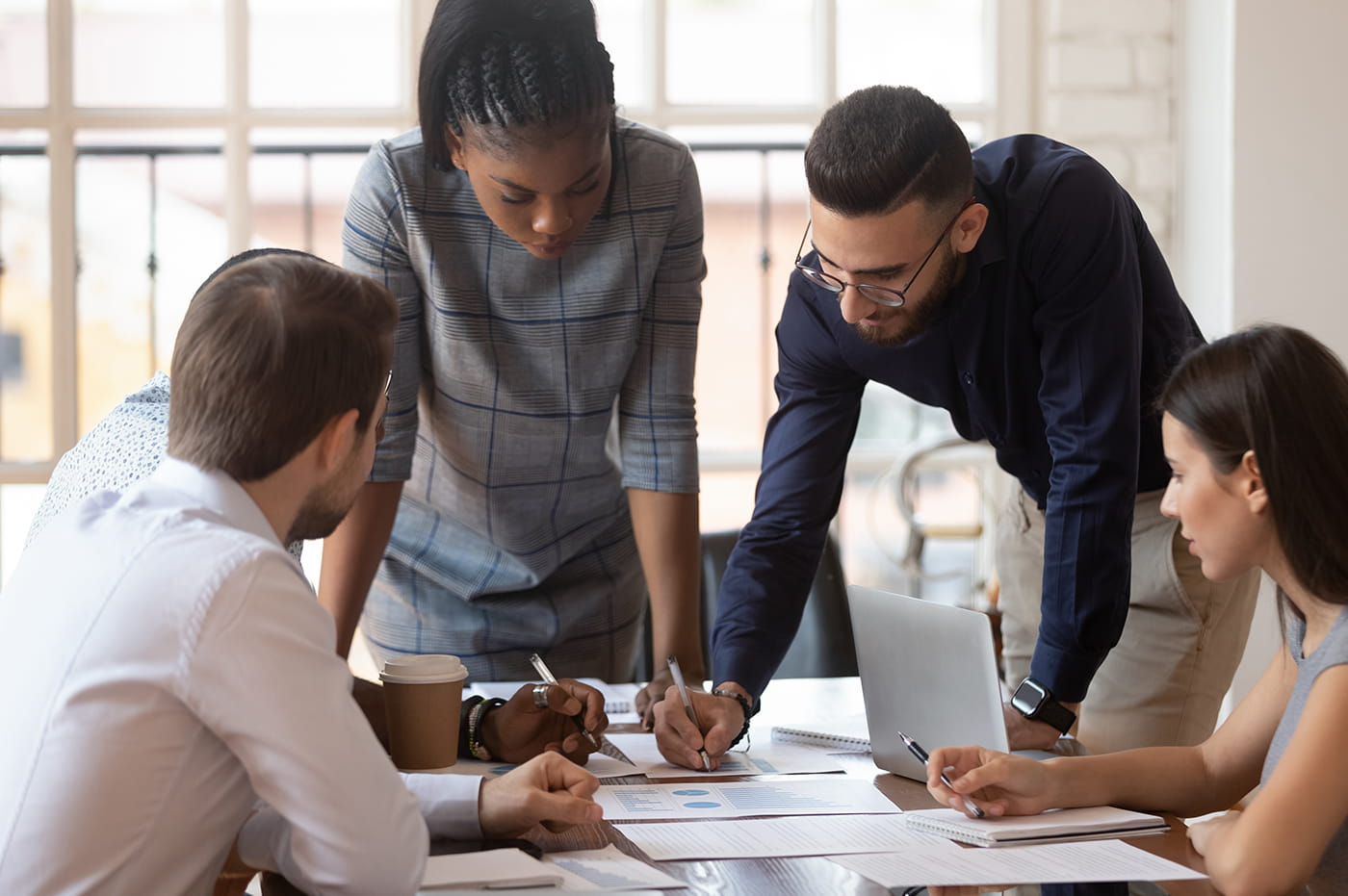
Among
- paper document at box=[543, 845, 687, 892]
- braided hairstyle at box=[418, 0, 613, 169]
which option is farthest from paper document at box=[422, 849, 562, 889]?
braided hairstyle at box=[418, 0, 613, 169]

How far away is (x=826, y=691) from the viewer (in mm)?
1880

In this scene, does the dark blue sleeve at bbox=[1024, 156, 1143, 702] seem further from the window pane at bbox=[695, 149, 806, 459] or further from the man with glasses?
the window pane at bbox=[695, 149, 806, 459]

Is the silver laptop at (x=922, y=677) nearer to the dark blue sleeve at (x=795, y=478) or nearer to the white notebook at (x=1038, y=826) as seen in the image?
the white notebook at (x=1038, y=826)

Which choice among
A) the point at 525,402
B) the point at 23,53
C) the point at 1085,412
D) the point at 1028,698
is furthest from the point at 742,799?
the point at 23,53

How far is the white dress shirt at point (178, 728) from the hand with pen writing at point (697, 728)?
0.47 meters

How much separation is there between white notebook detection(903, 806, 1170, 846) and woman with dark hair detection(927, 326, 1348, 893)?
2 centimetres

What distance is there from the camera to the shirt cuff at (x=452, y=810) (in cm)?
110

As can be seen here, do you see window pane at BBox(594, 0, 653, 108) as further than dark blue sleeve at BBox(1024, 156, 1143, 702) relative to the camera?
Yes

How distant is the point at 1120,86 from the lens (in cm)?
307

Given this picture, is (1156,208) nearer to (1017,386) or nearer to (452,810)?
(1017,386)

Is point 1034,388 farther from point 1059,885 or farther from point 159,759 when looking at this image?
point 159,759

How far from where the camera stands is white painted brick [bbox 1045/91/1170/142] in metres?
3.07

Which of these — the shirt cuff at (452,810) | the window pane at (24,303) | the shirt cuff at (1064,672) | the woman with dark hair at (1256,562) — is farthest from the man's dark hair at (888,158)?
the window pane at (24,303)

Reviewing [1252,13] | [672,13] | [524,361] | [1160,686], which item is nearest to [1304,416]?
[1160,686]
